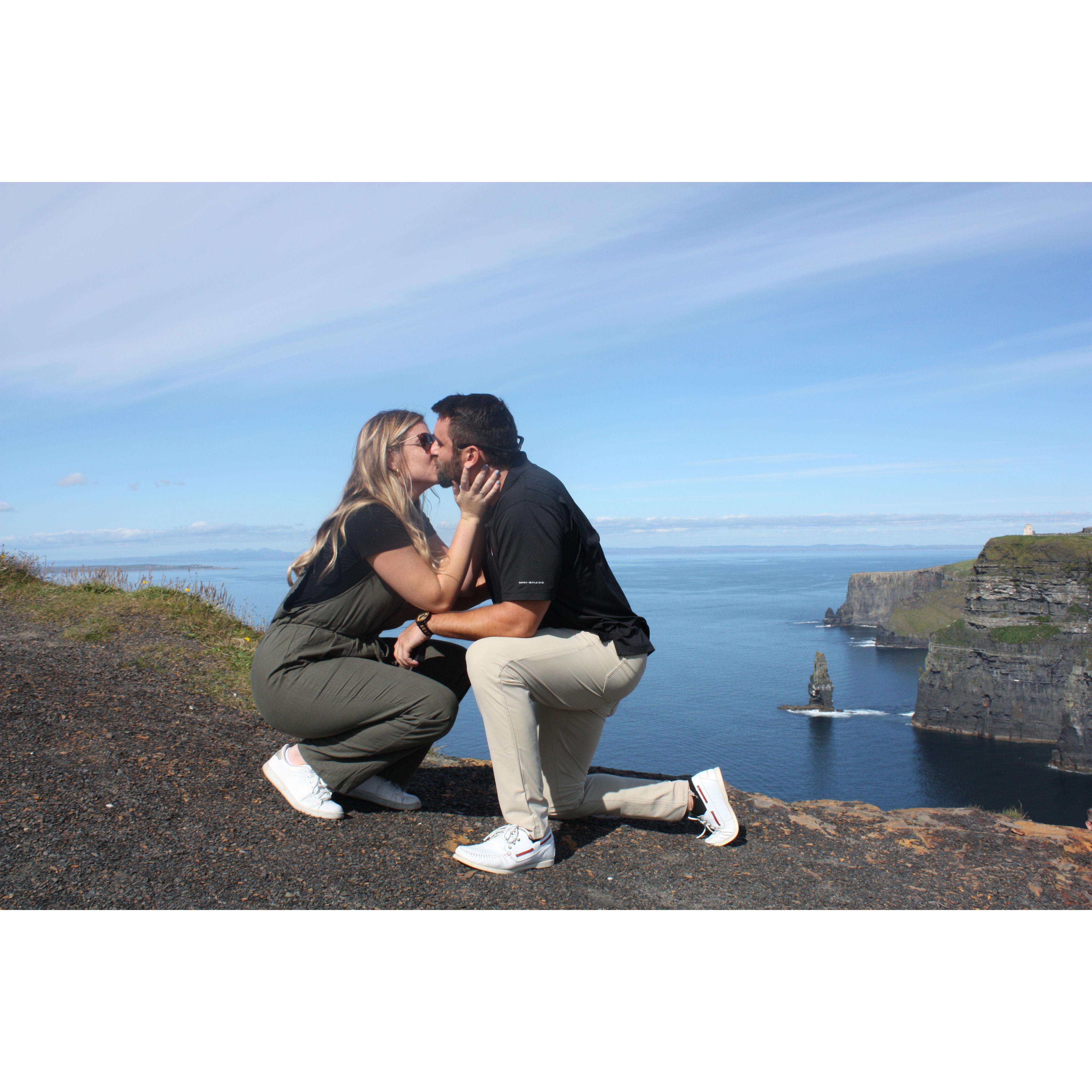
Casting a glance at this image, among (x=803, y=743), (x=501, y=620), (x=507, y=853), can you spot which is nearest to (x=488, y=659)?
(x=501, y=620)

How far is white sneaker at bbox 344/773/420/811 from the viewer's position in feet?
13.1

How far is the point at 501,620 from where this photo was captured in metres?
3.39

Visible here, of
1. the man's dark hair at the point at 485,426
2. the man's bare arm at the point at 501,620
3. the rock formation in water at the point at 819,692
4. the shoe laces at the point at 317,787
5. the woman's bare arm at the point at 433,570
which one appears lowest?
the rock formation in water at the point at 819,692

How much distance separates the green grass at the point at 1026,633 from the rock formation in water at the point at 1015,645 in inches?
3.4

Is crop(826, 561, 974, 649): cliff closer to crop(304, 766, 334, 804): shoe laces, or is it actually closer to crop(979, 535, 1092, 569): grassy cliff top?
crop(979, 535, 1092, 569): grassy cliff top

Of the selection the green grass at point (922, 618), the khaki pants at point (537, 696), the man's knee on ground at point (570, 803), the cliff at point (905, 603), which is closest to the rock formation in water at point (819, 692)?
the cliff at point (905, 603)

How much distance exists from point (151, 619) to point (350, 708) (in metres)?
6.08

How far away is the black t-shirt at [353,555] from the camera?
356 centimetres

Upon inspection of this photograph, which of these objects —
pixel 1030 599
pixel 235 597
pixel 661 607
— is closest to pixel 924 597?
pixel 661 607

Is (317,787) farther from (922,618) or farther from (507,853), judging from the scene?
(922,618)

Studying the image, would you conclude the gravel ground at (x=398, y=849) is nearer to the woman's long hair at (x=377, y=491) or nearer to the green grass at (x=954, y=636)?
the woman's long hair at (x=377, y=491)

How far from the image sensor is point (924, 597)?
146 meters

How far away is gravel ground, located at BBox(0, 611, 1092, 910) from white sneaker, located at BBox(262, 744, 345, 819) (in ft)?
0.23

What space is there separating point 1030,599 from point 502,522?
3926 inches
